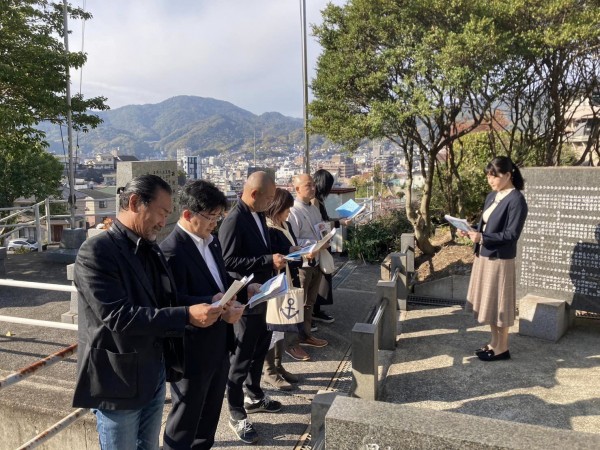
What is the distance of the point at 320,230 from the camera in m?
5.22

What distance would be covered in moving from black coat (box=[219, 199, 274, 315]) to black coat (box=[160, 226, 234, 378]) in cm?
64

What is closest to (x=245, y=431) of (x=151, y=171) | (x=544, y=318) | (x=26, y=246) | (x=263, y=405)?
(x=263, y=405)

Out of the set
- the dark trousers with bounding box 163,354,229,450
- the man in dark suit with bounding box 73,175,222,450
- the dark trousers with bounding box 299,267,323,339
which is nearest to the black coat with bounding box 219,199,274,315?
the dark trousers with bounding box 163,354,229,450

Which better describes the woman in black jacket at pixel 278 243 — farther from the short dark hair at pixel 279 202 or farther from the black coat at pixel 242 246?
the black coat at pixel 242 246

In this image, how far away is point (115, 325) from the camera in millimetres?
1974

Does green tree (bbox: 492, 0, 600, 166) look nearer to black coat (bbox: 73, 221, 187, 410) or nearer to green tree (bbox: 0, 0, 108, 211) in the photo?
black coat (bbox: 73, 221, 187, 410)

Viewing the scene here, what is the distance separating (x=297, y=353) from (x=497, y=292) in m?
2.11

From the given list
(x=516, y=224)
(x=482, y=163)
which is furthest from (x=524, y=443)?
(x=482, y=163)

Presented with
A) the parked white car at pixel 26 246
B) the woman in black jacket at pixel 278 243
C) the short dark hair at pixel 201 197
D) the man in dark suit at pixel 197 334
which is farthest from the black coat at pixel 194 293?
the parked white car at pixel 26 246

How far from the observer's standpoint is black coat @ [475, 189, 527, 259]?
4.25 meters

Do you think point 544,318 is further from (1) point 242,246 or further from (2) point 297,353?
(1) point 242,246

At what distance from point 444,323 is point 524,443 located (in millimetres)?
4552

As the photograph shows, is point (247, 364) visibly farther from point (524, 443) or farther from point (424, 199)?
point (424, 199)

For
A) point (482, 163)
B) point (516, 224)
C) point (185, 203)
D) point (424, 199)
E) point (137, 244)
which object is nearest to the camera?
point (137, 244)
